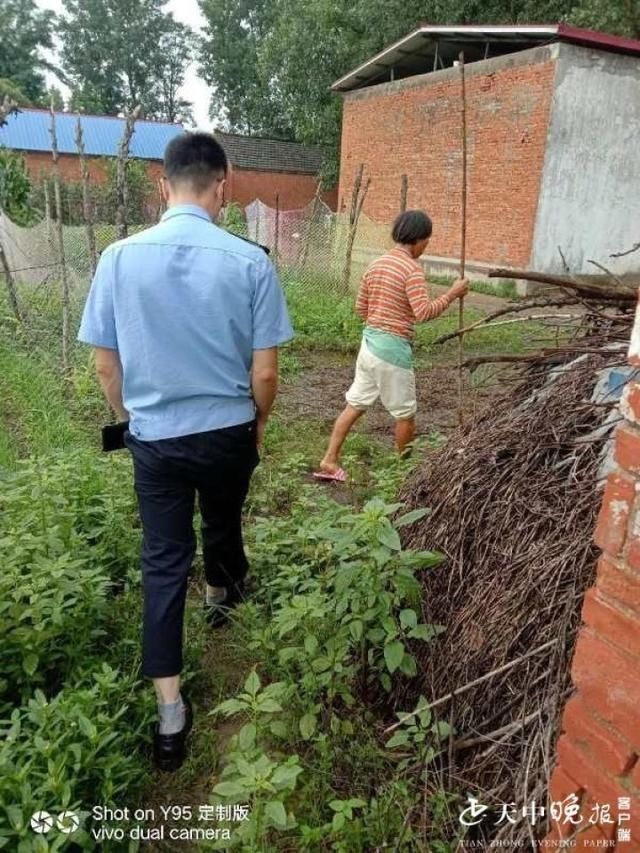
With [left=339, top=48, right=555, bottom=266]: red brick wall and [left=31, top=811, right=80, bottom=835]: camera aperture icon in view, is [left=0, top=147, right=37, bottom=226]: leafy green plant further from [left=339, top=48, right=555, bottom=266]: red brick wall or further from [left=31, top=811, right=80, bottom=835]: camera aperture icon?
[left=31, top=811, right=80, bottom=835]: camera aperture icon

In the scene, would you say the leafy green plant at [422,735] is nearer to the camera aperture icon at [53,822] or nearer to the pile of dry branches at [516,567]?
the pile of dry branches at [516,567]

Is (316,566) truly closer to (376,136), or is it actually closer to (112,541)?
(112,541)

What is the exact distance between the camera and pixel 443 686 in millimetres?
2086

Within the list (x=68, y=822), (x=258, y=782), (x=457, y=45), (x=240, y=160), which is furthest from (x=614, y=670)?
(x=240, y=160)

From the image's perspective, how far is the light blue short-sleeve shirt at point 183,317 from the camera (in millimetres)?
2084

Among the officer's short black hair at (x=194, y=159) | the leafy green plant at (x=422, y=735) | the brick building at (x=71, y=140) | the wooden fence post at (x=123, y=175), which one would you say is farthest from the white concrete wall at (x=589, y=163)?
the brick building at (x=71, y=140)

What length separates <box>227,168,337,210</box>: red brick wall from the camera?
92.0ft

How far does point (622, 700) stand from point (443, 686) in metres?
0.91

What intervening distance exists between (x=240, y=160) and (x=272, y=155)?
1914 mm

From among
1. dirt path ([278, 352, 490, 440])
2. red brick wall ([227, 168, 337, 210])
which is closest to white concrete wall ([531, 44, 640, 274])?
dirt path ([278, 352, 490, 440])

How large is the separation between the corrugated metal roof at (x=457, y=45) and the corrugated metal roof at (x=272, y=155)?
8.50 meters

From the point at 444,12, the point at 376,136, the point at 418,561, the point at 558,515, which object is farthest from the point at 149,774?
the point at 444,12

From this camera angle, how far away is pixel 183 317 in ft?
6.94

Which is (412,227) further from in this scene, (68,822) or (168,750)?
(68,822)
